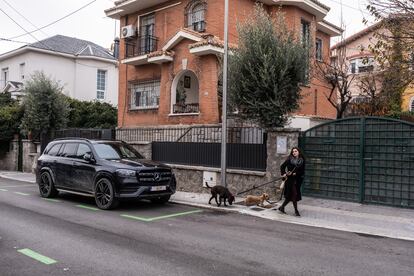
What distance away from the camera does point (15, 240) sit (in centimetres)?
713

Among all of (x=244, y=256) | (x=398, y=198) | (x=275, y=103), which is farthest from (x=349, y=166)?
(x=244, y=256)

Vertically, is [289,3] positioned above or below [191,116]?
above

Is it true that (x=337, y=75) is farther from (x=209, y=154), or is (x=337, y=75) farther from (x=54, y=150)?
(x=54, y=150)

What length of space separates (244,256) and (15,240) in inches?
159

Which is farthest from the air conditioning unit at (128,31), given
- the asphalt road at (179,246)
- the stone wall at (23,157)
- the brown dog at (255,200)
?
the brown dog at (255,200)

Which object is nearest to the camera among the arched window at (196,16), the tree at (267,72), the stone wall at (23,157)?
the tree at (267,72)

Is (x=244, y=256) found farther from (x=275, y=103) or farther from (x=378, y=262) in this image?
(x=275, y=103)

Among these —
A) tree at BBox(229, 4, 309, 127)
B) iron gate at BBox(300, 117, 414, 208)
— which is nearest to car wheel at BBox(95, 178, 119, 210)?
tree at BBox(229, 4, 309, 127)

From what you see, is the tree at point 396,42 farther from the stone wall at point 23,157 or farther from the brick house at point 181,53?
the stone wall at point 23,157

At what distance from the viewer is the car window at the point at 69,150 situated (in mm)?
12199

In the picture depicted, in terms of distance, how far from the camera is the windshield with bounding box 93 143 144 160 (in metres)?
11.4

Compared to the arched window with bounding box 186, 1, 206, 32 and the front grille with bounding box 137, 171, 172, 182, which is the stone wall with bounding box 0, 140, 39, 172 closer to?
the arched window with bounding box 186, 1, 206, 32

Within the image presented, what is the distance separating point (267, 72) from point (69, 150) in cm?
640

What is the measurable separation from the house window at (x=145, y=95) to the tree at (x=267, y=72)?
9682 millimetres
